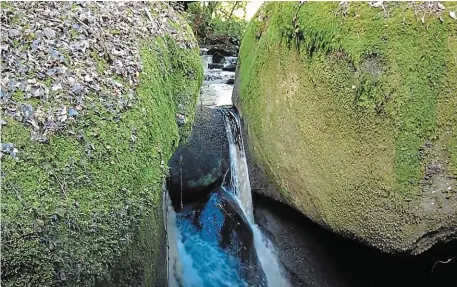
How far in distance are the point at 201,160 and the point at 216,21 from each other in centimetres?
1224

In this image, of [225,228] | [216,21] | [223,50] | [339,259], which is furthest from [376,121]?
[216,21]

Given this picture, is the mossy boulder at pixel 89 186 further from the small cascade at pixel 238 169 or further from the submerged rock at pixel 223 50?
the submerged rock at pixel 223 50

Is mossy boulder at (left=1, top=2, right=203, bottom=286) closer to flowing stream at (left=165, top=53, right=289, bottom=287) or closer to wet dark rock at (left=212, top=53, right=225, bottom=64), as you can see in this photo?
flowing stream at (left=165, top=53, right=289, bottom=287)

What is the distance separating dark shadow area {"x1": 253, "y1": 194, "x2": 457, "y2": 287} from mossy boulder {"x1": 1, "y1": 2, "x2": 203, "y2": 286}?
67.7 inches

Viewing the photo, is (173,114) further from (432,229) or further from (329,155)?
(432,229)

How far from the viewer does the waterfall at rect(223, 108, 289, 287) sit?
496 centimetres

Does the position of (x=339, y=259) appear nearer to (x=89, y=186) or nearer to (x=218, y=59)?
(x=89, y=186)

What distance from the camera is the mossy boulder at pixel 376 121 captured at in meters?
3.17

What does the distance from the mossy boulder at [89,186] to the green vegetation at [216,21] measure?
36.1 feet

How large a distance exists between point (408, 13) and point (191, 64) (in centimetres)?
230

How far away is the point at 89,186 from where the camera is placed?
98.5 inches

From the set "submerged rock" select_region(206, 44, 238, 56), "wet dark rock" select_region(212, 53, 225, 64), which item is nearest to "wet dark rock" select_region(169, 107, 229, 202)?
"wet dark rock" select_region(212, 53, 225, 64)

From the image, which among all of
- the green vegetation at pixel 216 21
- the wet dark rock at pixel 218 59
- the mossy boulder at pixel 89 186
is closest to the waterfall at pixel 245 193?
the mossy boulder at pixel 89 186

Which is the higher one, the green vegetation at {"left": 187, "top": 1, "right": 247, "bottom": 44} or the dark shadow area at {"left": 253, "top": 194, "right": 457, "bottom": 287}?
the green vegetation at {"left": 187, "top": 1, "right": 247, "bottom": 44}
